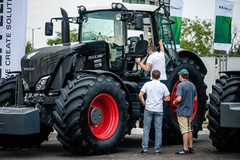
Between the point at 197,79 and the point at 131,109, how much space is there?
2.36 meters

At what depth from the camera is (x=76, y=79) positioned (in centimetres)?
1030

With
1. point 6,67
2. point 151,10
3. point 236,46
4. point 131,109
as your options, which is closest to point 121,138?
point 131,109

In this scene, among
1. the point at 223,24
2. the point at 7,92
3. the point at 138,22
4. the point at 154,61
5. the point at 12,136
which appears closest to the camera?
the point at 138,22

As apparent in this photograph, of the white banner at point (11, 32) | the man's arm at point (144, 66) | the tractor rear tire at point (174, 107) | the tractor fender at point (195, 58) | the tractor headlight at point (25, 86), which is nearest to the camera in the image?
the tractor headlight at point (25, 86)

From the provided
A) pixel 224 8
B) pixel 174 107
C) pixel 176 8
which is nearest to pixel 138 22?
pixel 174 107

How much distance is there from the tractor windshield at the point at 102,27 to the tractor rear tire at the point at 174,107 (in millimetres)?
1411

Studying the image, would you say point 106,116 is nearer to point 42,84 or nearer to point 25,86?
point 42,84

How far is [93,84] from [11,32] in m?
5.94

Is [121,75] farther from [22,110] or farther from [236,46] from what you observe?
[236,46]

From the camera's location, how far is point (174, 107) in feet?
40.9

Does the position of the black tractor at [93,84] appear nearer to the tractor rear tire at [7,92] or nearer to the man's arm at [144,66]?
the tractor rear tire at [7,92]

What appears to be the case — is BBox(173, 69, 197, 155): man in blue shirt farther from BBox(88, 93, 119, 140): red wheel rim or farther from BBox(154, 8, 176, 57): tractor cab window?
BBox(154, 8, 176, 57): tractor cab window

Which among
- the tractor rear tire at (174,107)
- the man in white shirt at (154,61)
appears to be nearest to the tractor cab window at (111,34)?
the man in white shirt at (154,61)

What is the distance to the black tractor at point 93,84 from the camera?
995cm
